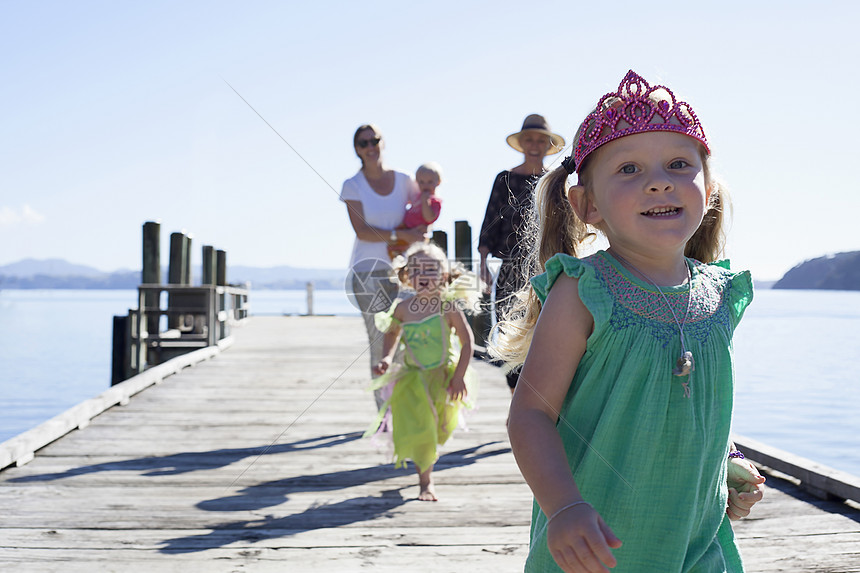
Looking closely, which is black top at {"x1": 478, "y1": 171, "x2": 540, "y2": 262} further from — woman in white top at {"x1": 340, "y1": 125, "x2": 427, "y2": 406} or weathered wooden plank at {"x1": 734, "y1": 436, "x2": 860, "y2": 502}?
weathered wooden plank at {"x1": 734, "y1": 436, "x2": 860, "y2": 502}

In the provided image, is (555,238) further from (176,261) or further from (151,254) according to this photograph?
(176,261)

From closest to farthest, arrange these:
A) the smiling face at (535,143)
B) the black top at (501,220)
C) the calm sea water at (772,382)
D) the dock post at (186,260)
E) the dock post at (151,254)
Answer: the black top at (501,220), the smiling face at (535,143), the calm sea water at (772,382), the dock post at (151,254), the dock post at (186,260)

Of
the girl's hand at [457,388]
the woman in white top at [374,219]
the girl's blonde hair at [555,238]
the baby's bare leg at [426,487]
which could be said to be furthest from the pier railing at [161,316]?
the girl's blonde hair at [555,238]

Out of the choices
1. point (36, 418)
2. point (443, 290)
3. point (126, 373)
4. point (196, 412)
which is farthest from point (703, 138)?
point (36, 418)

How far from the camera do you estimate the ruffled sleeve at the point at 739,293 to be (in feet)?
4.98

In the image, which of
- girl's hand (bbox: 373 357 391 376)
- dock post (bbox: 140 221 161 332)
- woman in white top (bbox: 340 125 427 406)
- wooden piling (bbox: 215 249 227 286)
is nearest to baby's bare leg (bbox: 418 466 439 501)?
girl's hand (bbox: 373 357 391 376)

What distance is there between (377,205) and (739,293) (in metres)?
3.11

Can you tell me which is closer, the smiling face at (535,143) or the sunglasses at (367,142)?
the smiling face at (535,143)

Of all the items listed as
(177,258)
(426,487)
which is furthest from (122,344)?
(426,487)

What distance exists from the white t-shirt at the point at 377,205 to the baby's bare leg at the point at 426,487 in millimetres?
1469

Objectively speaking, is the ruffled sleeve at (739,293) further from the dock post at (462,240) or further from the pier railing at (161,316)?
the pier railing at (161,316)

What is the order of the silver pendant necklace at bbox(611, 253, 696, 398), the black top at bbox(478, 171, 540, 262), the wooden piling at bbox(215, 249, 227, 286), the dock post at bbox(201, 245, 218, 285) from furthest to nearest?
the wooden piling at bbox(215, 249, 227, 286) → the dock post at bbox(201, 245, 218, 285) → the black top at bbox(478, 171, 540, 262) → the silver pendant necklace at bbox(611, 253, 696, 398)

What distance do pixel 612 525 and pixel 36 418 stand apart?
521 inches

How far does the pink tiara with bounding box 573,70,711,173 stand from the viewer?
134cm
